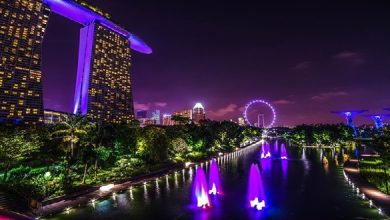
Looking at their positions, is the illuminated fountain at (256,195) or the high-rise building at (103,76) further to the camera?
the high-rise building at (103,76)

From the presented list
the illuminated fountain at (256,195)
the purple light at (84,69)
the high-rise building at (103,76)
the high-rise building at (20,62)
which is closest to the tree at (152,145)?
the illuminated fountain at (256,195)

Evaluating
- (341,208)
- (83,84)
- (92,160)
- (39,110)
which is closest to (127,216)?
(92,160)

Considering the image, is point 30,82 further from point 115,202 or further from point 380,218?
point 380,218

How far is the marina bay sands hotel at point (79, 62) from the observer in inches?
4003

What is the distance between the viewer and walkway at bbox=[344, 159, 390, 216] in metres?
Answer: 24.3

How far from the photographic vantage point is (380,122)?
595ft

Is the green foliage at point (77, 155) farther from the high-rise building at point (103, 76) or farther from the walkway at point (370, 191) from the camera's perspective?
the high-rise building at point (103, 76)

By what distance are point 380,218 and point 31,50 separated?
115744mm

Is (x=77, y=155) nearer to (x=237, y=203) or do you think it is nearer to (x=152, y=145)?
(x=152, y=145)

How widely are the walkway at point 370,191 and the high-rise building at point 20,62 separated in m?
99.9

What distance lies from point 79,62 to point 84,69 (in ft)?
23.8

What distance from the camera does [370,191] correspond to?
29.2 meters

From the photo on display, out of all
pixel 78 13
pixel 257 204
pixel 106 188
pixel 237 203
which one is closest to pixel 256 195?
pixel 257 204

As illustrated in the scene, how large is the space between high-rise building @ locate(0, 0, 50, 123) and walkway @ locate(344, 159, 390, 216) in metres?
99.9
